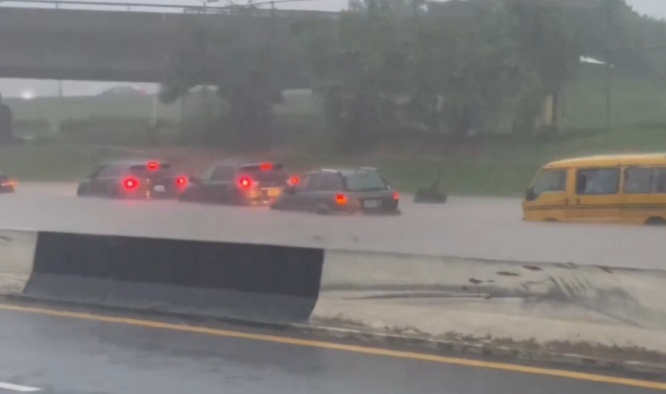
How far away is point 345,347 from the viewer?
11.3 m

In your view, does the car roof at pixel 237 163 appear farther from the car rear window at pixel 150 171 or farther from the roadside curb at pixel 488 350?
the roadside curb at pixel 488 350

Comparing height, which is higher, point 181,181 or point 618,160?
point 618,160

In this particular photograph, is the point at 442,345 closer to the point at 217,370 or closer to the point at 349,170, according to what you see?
the point at 349,170

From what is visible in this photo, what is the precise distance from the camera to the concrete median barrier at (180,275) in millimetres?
12344

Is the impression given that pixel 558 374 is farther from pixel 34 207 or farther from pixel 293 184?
pixel 34 207

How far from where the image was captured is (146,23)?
1262 cm

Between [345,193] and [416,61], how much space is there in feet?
4.28

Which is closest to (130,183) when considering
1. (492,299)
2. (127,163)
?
(127,163)

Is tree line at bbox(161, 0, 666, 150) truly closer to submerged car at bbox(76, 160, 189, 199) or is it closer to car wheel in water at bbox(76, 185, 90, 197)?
submerged car at bbox(76, 160, 189, 199)

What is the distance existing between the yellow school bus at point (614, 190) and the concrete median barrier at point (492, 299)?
1.72 ft

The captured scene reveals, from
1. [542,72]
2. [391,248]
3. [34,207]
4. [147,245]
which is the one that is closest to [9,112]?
[34,207]

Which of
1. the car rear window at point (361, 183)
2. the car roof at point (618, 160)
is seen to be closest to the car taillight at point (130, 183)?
the car rear window at point (361, 183)

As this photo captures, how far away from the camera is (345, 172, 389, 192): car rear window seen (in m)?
11.4

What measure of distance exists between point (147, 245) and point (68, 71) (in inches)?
76.9
